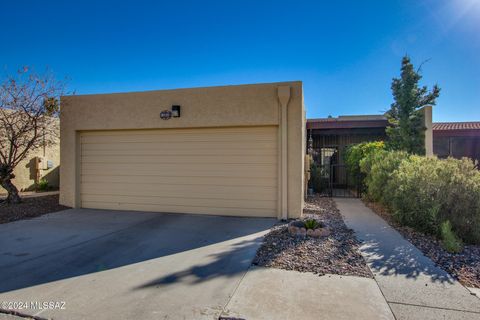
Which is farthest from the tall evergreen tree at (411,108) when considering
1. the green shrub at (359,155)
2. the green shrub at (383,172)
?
the green shrub at (383,172)

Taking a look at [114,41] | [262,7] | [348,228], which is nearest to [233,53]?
[262,7]

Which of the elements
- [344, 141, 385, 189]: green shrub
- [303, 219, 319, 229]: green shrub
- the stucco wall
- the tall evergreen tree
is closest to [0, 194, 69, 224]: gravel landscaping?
the stucco wall

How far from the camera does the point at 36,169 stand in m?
11.0

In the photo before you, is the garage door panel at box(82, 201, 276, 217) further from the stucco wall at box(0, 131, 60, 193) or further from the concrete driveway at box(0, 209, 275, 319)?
the stucco wall at box(0, 131, 60, 193)

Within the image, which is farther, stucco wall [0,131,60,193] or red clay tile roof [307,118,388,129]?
red clay tile roof [307,118,388,129]

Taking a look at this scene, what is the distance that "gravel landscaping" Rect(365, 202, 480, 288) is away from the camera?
3238 millimetres

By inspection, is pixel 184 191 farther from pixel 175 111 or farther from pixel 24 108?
pixel 24 108

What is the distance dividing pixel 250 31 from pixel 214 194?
200 inches

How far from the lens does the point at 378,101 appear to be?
41.1 feet

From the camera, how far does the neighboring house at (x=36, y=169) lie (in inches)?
413

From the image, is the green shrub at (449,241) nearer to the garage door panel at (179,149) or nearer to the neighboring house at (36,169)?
the garage door panel at (179,149)

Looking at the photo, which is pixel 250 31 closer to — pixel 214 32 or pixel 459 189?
pixel 214 32

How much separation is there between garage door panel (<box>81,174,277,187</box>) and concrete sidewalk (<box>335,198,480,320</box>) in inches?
97.3

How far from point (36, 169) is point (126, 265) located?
10116mm
